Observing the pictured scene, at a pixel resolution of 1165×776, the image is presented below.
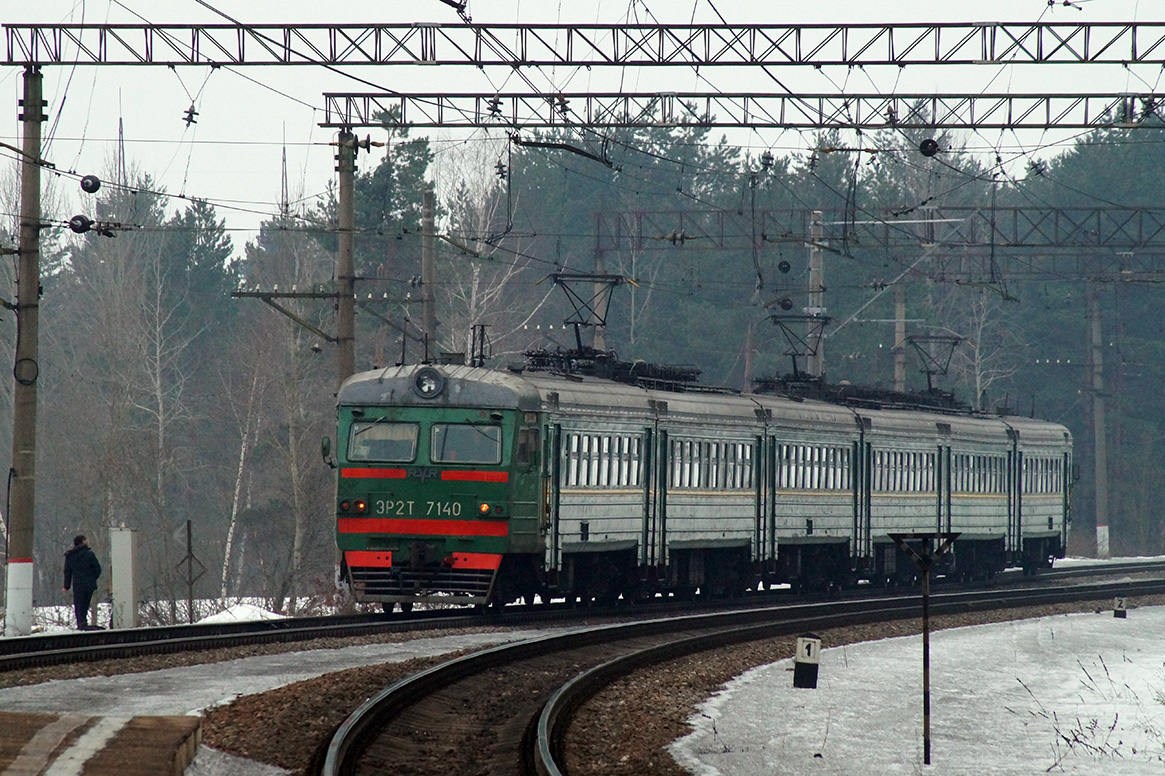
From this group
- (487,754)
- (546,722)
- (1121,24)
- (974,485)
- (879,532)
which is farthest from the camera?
(974,485)

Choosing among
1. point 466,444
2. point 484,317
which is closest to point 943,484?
point 466,444

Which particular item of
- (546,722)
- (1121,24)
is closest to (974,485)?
(1121,24)

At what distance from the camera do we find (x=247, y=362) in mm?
55312

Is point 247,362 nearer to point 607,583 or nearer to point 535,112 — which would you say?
point 535,112

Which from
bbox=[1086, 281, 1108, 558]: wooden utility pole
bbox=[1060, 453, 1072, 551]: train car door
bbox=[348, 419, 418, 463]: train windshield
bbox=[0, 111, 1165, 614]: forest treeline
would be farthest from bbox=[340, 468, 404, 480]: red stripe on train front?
bbox=[1086, 281, 1108, 558]: wooden utility pole

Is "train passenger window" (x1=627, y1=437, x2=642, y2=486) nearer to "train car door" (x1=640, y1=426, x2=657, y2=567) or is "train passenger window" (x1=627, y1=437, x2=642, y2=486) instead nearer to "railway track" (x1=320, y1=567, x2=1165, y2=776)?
"train car door" (x1=640, y1=426, x2=657, y2=567)

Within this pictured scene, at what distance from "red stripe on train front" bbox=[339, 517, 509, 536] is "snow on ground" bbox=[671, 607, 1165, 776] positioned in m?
3.94

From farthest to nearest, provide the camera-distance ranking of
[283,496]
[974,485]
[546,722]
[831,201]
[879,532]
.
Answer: [831,201]
[283,496]
[974,485]
[879,532]
[546,722]

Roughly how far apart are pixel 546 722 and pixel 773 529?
1562 cm

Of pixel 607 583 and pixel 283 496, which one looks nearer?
pixel 607 583

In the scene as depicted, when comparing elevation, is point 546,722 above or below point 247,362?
below

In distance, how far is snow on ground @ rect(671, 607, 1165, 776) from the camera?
38.7 ft

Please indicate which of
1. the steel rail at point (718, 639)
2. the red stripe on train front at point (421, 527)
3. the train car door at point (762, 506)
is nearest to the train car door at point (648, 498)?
the steel rail at point (718, 639)

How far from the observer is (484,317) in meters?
50.7
